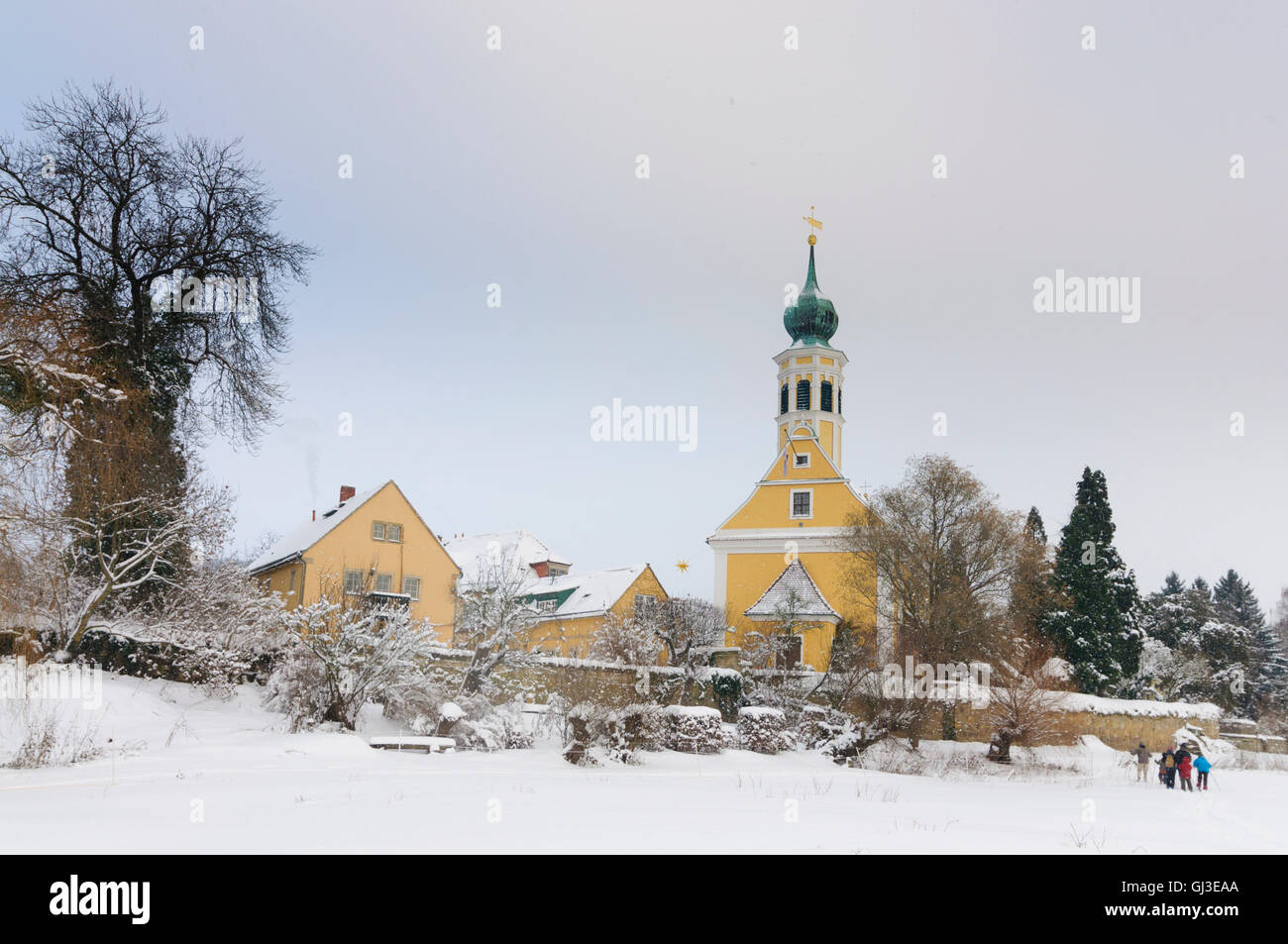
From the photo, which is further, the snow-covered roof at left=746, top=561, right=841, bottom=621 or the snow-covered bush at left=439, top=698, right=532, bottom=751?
the snow-covered roof at left=746, top=561, right=841, bottom=621

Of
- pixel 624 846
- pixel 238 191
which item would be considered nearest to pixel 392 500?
pixel 238 191

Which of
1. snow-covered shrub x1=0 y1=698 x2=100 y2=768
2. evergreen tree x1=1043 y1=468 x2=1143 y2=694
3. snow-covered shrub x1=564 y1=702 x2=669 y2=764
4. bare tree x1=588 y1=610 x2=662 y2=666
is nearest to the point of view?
snow-covered shrub x1=0 y1=698 x2=100 y2=768

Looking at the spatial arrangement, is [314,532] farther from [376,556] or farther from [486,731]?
[486,731]

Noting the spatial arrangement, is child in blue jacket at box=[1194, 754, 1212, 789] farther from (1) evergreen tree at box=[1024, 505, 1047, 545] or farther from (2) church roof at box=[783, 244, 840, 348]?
(2) church roof at box=[783, 244, 840, 348]

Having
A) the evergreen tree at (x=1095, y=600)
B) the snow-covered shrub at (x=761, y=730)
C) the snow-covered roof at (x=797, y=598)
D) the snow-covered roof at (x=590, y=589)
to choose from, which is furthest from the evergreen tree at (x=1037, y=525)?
the snow-covered shrub at (x=761, y=730)

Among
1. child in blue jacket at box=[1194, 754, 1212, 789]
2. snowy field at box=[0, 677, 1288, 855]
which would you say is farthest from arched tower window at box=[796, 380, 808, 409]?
child in blue jacket at box=[1194, 754, 1212, 789]

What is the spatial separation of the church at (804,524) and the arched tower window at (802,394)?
52 mm

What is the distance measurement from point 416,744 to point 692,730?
757 cm

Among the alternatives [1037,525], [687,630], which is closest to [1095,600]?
[1037,525]

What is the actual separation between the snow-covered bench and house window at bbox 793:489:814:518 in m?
29.8

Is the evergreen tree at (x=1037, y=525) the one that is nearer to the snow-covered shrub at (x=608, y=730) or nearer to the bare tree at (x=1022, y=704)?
the bare tree at (x=1022, y=704)

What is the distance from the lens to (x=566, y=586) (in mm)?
53375

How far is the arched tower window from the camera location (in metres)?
52.6
